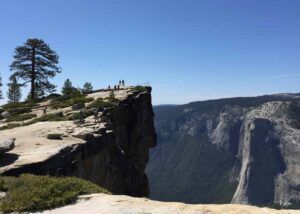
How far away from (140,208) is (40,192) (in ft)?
16.7

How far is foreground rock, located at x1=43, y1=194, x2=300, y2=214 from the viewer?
49.9 feet

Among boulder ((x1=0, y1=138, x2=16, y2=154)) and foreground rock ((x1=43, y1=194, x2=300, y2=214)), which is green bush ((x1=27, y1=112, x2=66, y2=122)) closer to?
boulder ((x1=0, y1=138, x2=16, y2=154))

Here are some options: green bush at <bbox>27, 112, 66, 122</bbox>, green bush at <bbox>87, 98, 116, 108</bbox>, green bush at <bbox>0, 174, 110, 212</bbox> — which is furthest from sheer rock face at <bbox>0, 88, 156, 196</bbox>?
green bush at <bbox>0, 174, 110, 212</bbox>

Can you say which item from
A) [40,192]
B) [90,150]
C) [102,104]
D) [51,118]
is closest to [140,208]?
[40,192]

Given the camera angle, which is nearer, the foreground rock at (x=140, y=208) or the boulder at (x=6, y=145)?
the foreground rock at (x=140, y=208)

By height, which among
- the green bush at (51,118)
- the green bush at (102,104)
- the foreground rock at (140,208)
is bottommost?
the foreground rock at (140,208)

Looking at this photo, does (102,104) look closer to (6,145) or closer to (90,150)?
(90,150)

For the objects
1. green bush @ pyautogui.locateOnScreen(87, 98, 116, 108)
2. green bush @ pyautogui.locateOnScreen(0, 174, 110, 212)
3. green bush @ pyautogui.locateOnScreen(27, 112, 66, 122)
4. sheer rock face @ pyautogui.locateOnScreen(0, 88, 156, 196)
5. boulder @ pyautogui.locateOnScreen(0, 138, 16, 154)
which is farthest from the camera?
green bush @ pyautogui.locateOnScreen(87, 98, 116, 108)

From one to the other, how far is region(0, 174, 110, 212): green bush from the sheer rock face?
4.65 meters

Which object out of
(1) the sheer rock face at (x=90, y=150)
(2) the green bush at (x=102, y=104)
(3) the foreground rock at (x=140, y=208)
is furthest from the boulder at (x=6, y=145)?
(2) the green bush at (x=102, y=104)

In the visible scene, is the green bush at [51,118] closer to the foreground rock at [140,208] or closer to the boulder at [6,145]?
the boulder at [6,145]

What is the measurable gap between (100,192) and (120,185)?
28218 millimetres

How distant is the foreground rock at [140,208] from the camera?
49.9ft

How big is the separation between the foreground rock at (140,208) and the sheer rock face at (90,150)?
28.9 ft
